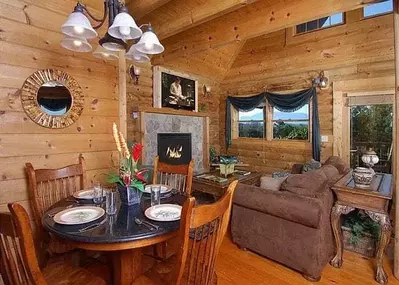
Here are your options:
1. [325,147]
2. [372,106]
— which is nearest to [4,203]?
[325,147]

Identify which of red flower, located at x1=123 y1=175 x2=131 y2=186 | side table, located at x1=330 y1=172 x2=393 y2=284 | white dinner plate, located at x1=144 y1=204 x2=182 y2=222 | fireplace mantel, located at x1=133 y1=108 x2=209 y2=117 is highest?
fireplace mantel, located at x1=133 y1=108 x2=209 y2=117

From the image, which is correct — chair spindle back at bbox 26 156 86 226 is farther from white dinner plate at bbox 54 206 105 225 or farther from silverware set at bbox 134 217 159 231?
silverware set at bbox 134 217 159 231

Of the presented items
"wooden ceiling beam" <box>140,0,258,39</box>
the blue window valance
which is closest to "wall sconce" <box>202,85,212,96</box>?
the blue window valance

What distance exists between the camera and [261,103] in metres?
5.42

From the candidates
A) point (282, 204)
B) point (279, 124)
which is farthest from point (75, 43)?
point (279, 124)

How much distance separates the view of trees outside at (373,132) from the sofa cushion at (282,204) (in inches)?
105

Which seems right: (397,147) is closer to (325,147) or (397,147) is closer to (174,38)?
(325,147)

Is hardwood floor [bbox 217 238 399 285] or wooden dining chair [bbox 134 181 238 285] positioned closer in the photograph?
wooden dining chair [bbox 134 181 238 285]

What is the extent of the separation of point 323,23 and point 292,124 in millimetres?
2063

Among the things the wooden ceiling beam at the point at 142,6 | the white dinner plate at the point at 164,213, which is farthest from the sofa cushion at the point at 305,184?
the wooden ceiling beam at the point at 142,6

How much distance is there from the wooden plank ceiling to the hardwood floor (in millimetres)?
2577

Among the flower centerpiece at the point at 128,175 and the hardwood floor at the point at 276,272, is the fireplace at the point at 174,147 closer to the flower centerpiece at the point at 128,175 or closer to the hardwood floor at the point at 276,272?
the hardwood floor at the point at 276,272

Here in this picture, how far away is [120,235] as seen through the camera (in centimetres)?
115

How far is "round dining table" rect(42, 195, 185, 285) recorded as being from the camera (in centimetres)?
113
